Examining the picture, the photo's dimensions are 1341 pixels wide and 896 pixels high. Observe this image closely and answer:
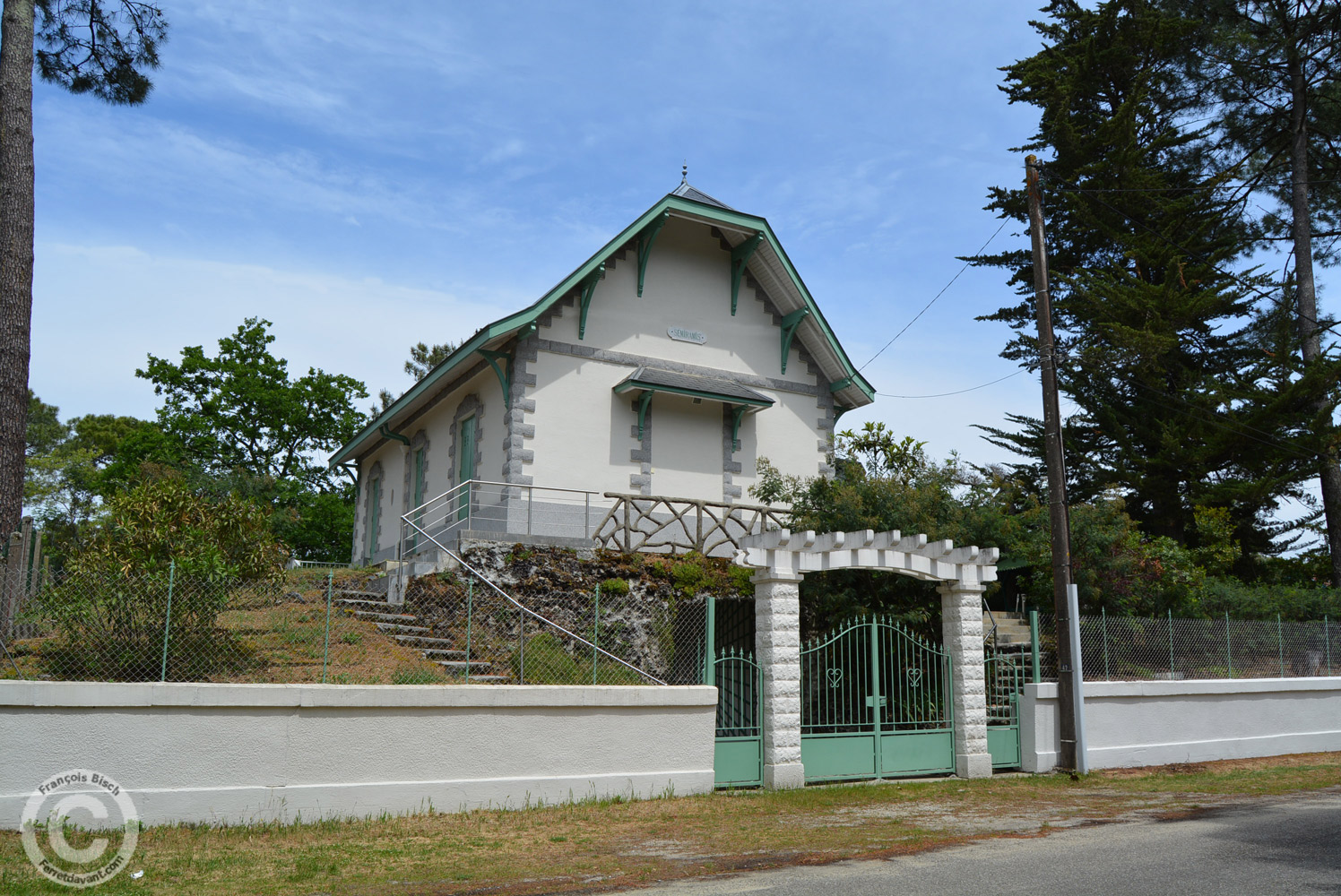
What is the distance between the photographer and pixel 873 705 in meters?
13.0

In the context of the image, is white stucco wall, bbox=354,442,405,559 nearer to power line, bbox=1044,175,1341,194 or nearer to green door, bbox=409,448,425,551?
green door, bbox=409,448,425,551

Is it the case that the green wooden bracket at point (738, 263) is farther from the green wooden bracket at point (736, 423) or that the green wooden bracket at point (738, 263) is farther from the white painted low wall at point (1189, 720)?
the white painted low wall at point (1189, 720)

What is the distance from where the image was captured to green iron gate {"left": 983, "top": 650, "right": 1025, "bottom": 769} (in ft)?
46.8

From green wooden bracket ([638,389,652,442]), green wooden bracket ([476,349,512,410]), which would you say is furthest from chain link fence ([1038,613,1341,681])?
green wooden bracket ([476,349,512,410])

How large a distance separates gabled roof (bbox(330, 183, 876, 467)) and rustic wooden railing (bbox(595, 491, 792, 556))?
11.6 feet

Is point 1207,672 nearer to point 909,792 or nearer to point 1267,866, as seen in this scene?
point 909,792

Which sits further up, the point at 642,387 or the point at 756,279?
the point at 756,279

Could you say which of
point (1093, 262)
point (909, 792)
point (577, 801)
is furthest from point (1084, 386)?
point (577, 801)

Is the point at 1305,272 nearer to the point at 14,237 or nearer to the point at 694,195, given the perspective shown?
the point at 694,195

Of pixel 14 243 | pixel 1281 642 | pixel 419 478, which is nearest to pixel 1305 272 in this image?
pixel 1281 642

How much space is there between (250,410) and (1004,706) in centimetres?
3335

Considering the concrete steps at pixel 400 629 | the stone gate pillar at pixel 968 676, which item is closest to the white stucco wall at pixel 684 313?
the concrete steps at pixel 400 629

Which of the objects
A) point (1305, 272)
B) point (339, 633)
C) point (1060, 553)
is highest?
point (1305, 272)

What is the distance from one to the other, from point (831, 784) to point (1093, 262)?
61.0 ft
